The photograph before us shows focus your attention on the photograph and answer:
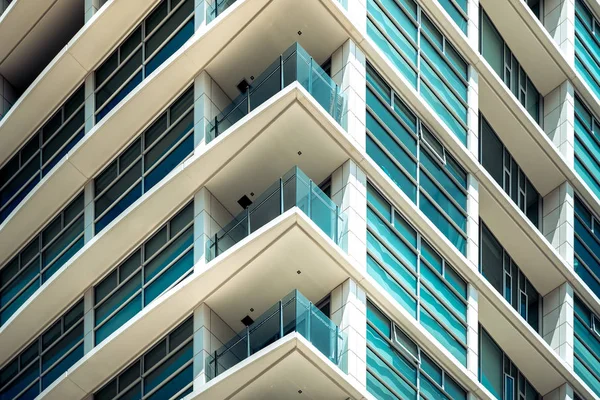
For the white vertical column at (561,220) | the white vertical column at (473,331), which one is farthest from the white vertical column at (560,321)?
the white vertical column at (473,331)

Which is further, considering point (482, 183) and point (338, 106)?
point (482, 183)

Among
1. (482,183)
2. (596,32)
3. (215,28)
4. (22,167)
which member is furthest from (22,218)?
(596,32)

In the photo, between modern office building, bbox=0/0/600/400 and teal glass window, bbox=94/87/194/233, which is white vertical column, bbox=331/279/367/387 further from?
teal glass window, bbox=94/87/194/233

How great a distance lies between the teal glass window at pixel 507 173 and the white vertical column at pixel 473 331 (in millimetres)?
4996

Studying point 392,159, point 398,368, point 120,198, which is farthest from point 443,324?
point 120,198

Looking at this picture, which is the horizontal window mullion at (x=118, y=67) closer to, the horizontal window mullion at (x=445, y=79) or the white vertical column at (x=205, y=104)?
the white vertical column at (x=205, y=104)

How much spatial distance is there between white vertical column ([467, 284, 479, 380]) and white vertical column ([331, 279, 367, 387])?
176 inches

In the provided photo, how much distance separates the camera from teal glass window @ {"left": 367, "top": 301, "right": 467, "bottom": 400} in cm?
4006

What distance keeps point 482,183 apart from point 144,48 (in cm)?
881

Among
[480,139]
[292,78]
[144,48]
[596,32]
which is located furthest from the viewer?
[596,32]

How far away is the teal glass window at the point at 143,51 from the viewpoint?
44.2m

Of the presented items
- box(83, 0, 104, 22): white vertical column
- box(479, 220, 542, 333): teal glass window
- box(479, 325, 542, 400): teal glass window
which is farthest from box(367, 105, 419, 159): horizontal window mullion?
box(83, 0, 104, 22): white vertical column

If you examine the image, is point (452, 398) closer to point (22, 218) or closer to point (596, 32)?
point (22, 218)

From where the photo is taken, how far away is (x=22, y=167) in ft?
162
